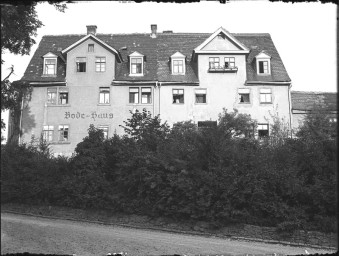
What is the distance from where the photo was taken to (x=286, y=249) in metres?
12.7

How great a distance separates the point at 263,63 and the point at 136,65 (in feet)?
33.0

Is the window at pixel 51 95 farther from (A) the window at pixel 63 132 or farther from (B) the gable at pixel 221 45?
(B) the gable at pixel 221 45

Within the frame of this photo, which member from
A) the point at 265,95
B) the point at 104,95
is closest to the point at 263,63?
the point at 265,95

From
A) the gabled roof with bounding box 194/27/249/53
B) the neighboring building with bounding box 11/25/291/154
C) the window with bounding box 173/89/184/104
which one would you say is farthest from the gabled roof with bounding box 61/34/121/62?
the gabled roof with bounding box 194/27/249/53

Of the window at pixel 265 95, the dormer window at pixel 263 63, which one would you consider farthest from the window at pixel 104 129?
the dormer window at pixel 263 63

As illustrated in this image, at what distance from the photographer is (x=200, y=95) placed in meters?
22.1

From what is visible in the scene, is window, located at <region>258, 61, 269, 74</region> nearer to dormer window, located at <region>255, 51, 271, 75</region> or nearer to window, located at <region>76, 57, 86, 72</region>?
dormer window, located at <region>255, 51, 271, 75</region>

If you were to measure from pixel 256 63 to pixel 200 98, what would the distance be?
21.6 feet

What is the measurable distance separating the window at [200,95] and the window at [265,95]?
3.52 metres

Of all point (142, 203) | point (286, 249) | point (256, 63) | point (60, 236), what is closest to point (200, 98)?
point (256, 63)

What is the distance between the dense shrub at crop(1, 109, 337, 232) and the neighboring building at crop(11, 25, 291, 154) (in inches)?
50.8

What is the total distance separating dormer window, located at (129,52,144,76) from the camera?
2011 centimetres

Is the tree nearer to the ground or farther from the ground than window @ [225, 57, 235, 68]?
nearer to the ground

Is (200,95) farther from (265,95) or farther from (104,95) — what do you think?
(104,95)
